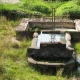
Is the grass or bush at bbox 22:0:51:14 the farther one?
bush at bbox 22:0:51:14

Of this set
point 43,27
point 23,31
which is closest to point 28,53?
point 23,31

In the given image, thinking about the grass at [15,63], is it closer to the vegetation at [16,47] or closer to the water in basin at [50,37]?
the vegetation at [16,47]

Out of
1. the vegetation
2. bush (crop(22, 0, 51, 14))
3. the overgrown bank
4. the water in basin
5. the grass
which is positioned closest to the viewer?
the grass

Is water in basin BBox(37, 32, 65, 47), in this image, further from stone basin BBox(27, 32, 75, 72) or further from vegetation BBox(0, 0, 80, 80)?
stone basin BBox(27, 32, 75, 72)

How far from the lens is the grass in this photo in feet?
27.3

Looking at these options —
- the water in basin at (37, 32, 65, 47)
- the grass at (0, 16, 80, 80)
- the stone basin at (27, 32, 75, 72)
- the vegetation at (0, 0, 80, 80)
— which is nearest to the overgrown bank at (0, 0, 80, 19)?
the vegetation at (0, 0, 80, 80)

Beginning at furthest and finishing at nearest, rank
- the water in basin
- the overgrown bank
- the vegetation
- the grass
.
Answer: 1. the overgrown bank
2. the water in basin
3. the vegetation
4. the grass

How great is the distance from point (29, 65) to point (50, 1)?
1095cm

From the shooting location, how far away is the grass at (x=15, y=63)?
832 cm

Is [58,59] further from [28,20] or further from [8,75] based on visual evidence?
[28,20]

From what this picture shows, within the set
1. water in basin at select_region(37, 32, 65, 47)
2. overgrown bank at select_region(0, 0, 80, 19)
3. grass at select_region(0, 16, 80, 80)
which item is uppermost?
overgrown bank at select_region(0, 0, 80, 19)

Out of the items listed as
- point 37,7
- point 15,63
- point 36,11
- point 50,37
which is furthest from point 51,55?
point 37,7

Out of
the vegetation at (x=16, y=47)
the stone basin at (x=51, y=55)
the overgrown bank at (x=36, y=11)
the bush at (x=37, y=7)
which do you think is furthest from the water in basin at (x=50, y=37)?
the bush at (x=37, y=7)

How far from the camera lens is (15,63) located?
9508 mm
